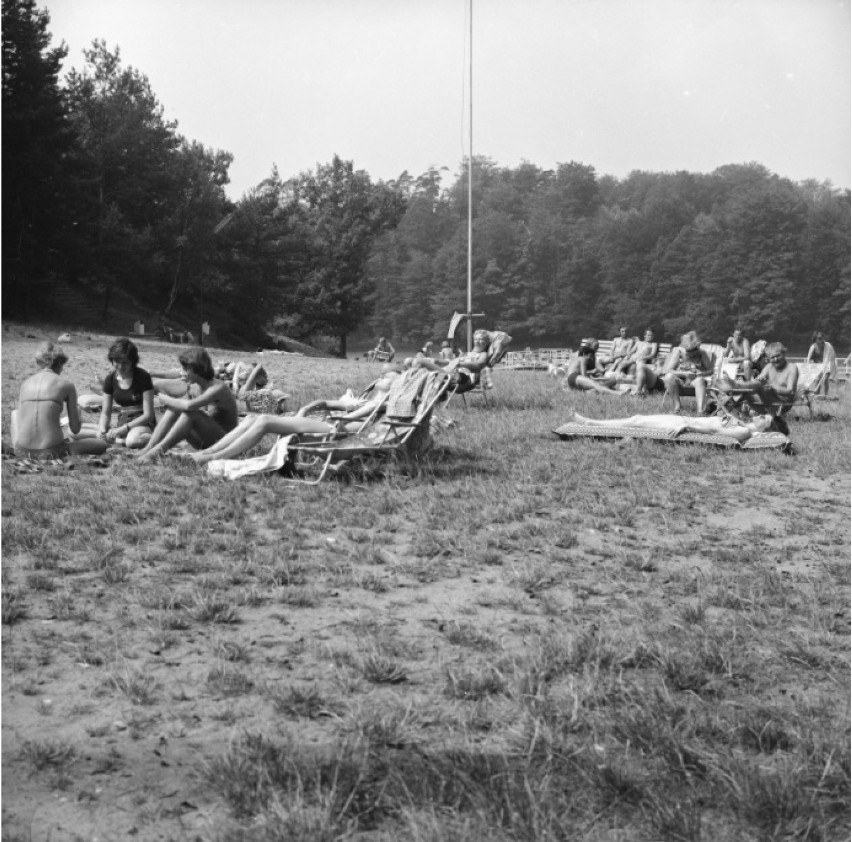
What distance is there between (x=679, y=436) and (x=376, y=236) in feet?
137

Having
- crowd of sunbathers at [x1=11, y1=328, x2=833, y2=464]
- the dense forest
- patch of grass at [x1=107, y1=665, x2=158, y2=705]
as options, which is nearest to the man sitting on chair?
crowd of sunbathers at [x1=11, y1=328, x2=833, y2=464]

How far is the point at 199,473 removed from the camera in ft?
21.9

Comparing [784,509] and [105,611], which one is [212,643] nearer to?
[105,611]

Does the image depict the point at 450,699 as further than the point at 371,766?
Yes

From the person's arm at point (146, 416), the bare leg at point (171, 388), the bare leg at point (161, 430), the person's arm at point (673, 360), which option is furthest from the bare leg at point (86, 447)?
the person's arm at point (673, 360)

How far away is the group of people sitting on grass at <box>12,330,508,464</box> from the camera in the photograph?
7.05m

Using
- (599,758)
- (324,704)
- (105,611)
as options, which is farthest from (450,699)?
(105,611)

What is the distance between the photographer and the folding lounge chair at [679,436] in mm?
8555

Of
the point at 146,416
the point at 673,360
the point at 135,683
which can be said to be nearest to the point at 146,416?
the point at 146,416

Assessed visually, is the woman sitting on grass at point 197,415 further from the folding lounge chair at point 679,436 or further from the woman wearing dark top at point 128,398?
the folding lounge chair at point 679,436

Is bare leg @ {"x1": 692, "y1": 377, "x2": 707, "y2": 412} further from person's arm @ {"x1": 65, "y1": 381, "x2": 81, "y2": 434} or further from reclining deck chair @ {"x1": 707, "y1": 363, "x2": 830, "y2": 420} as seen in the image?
person's arm @ {"x1": 65, "y1": 381, "x2": 81, "y2": 434}

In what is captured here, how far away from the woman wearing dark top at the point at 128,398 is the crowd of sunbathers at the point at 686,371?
621cm

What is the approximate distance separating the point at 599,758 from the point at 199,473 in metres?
4.52

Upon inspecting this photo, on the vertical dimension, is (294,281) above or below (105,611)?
above
